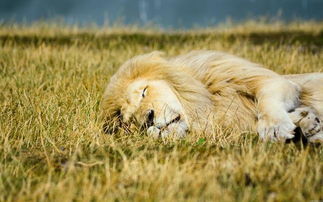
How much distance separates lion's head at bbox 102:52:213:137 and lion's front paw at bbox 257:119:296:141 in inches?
16.6

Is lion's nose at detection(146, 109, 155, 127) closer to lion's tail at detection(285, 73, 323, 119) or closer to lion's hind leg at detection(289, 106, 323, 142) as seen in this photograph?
lion's hind leg at detection(289, 106, 323, 142)

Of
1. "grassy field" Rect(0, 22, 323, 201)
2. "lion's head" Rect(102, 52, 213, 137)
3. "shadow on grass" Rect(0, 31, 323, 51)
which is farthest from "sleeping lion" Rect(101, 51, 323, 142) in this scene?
"shadow on grass" Rect(0, 31, 323, 51)

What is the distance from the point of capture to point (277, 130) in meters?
3.14

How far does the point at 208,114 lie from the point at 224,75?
1.52ft

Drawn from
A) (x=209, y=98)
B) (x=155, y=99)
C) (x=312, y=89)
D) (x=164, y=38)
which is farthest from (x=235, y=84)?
(x=164, y=38)

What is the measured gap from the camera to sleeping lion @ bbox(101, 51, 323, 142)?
3.29 m

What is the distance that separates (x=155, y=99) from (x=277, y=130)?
90cm

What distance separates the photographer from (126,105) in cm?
363

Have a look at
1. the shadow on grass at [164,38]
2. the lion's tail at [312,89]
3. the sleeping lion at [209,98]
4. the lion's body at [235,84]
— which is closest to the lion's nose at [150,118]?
the sleeping lion at [209,98]

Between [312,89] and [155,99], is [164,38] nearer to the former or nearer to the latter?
[312,89]

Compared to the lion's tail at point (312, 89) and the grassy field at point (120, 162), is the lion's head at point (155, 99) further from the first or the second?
the lion's tail at point (312, 89)

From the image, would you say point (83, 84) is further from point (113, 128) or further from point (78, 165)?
point (78, 165)

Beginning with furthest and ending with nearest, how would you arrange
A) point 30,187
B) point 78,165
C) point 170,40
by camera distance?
point 170,40, point 78,165, point 30,187

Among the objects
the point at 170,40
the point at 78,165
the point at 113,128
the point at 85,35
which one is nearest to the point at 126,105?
the point at 113,128
